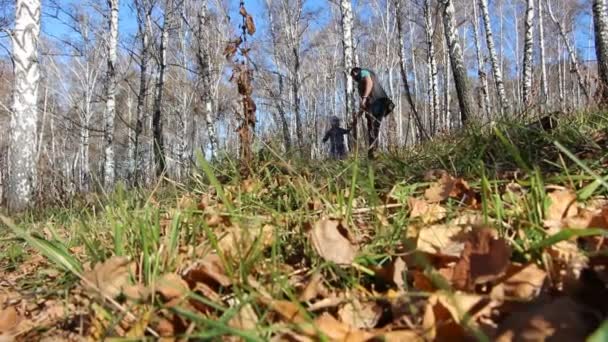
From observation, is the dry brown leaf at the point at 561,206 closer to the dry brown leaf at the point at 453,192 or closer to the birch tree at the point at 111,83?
the dry brown leaf at the point at 453,192

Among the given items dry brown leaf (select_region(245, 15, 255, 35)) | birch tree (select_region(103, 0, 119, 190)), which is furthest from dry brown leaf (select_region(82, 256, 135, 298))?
birch tree (select_region(103, 0, 119, 190))

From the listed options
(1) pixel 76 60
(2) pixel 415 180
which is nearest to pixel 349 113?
(2) pixel 415 180

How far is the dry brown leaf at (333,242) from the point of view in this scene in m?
0.89

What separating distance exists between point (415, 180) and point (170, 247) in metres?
1.02

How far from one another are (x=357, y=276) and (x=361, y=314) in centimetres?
13

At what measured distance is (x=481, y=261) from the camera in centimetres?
70

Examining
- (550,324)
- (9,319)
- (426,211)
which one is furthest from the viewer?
(426,211)

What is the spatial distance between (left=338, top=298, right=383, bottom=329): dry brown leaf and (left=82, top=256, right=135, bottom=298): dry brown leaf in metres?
0.47

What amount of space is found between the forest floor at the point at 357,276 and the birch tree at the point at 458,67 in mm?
6504

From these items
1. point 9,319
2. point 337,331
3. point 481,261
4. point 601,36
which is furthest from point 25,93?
point 601,36

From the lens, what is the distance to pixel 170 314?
762mm

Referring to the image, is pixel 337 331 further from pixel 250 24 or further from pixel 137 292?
pixel 250 24

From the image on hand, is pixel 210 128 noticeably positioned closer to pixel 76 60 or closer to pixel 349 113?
pixel 349 113

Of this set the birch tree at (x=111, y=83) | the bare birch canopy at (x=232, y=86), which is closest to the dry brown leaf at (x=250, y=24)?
the bare birch canopy at (x=232, y=86)
